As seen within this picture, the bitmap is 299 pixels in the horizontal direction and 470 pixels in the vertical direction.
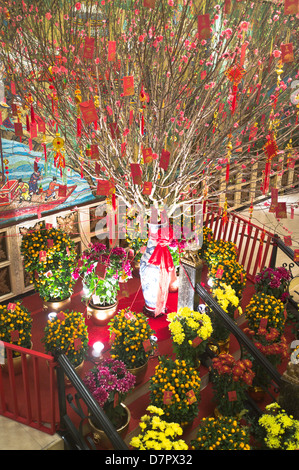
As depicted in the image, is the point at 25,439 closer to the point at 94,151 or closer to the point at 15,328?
the point at 15,328

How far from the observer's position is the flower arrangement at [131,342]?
4.04 meters

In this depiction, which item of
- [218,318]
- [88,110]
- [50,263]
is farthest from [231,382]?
[88,110]

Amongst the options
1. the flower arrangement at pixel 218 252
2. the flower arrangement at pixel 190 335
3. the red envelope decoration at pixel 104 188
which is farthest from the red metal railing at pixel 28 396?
the flower arrangement at pixel 218 252

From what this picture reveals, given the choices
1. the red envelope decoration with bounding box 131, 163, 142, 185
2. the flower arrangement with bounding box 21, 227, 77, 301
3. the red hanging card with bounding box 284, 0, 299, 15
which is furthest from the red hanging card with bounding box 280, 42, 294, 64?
the flower arrangement with bounding box 21, 227, 77, 301

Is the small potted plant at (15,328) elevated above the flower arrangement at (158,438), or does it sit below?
above

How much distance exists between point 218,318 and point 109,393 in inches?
62.7

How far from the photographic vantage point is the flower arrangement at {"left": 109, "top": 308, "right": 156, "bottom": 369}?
4.04 meters

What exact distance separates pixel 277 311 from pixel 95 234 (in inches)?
132

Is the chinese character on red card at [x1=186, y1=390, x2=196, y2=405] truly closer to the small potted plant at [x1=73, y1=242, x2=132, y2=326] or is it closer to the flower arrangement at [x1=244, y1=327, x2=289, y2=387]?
the flower arrangement at [x1=244, y1=327, x2=289, y2=387]

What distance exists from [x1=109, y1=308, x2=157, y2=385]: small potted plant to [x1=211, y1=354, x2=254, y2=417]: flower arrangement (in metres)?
0.74

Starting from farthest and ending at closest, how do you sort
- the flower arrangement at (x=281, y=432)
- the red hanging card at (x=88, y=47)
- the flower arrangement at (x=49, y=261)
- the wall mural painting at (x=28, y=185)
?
the wall mural painting at (x=28, y=185)
the flower arrangement at (x=49, y=261)
the flower arrangement at (x=281, y=432)
the red hanging card at (x=88, y=47)

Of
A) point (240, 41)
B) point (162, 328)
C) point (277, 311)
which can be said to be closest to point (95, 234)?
point (162, 328)

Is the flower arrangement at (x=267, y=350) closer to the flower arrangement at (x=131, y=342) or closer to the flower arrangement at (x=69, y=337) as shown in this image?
the flower arrangement at (x=131, y=342)

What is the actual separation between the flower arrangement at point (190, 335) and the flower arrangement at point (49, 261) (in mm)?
1622
